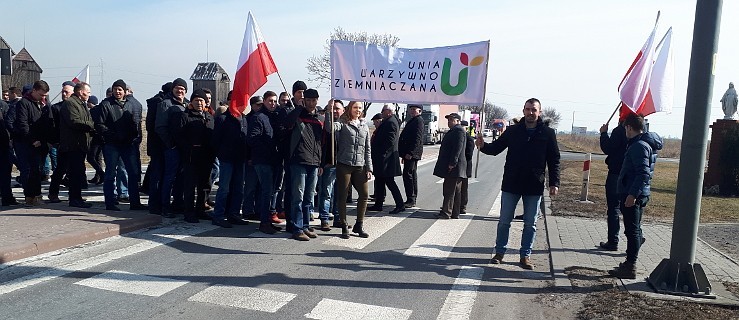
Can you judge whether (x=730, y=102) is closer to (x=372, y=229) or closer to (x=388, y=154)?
(x=388, y=154)

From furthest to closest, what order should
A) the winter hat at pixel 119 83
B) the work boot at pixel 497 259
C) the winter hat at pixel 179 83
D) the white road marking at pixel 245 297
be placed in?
the winter hat at pixel 119 83, the winter hat at pixel 179 83, the work boot at pixel 497 259, the white road marking at pixel 245 297

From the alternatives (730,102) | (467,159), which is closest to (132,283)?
(467,159)

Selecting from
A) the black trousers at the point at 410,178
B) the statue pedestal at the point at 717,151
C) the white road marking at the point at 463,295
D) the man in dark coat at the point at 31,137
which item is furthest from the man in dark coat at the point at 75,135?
the statue pedestal at the point at 717,151

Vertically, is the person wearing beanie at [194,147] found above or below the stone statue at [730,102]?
below

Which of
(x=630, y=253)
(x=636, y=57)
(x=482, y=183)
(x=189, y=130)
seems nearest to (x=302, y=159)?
(x=189, y=130)

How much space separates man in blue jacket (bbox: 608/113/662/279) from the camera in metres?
6.24

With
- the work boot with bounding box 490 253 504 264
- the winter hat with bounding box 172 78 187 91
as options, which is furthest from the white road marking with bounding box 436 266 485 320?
the winter hat with bounding box 172 78 187 91

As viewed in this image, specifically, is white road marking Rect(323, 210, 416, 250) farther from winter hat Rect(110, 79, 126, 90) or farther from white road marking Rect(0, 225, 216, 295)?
winter hat Rect(110, 79, 126, 90)

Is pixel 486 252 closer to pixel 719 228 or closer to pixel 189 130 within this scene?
pixel 189 130

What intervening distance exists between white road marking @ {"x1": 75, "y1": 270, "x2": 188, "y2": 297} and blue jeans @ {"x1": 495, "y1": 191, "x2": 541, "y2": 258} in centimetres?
381

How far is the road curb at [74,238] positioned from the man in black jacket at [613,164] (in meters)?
6.53

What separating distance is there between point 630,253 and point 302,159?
13.9 feet

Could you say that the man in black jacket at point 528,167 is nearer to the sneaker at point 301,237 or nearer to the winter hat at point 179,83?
the sneaker at point 301,237

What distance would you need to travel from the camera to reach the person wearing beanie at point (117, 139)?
29.3 ft
